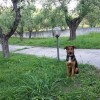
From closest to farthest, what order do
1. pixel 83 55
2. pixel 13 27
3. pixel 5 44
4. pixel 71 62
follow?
1. pixel 71 62
2. pixel 13 27
3. pixel 5 44
4. pixel 83 55

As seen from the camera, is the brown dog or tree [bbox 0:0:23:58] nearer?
the brown dog

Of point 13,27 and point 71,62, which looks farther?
point 13,27

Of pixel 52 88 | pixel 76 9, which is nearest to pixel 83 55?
pixel 76 9

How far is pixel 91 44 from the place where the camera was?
24047 mm

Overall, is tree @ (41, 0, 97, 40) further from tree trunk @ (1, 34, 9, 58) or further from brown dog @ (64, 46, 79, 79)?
brown dog @ (64, 46, 79, 79)

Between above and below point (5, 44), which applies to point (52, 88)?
below

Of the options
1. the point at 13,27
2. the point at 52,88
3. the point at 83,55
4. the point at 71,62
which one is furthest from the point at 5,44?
the point at 52,88

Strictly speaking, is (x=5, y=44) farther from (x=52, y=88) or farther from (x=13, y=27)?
(x=52, y=88)

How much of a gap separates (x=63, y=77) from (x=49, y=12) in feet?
59.0

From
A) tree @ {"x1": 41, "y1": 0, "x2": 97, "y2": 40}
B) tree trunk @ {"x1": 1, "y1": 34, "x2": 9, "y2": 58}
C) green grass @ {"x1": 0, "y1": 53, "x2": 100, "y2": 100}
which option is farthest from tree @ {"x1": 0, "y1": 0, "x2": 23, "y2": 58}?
tree @ {"x1": 41, "y1": 0, "x2": 97, "y2": 40}

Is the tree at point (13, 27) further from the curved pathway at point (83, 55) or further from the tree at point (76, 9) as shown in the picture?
the tree at point (76, 9)

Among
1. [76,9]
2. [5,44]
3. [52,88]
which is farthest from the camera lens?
[76,9]

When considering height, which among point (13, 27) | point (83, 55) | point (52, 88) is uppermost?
point (13, 27)

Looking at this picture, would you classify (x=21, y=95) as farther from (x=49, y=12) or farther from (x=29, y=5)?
(x=49, y=12)
